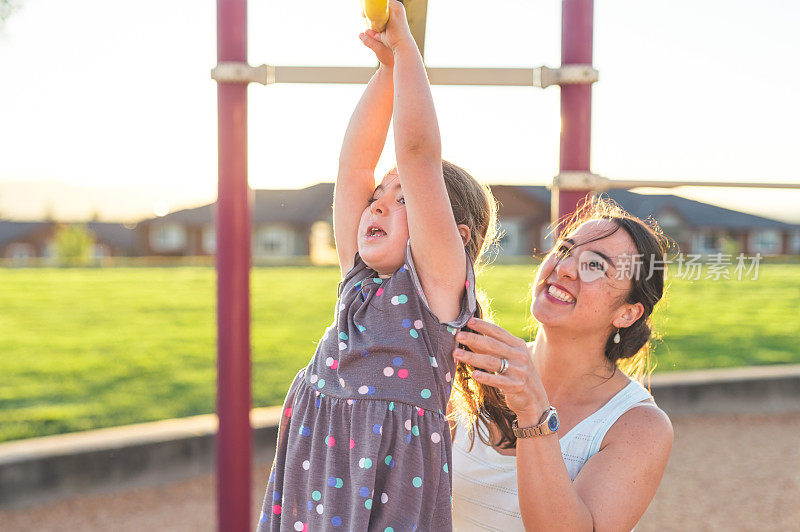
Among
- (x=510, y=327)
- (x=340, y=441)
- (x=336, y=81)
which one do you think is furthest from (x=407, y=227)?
(x=510, y=327)

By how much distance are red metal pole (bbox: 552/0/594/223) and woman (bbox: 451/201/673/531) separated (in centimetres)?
13

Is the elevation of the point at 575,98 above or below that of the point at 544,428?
above

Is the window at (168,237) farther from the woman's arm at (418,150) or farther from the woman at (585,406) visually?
the woman's arm at (418,150)

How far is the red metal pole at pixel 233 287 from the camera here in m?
1.62

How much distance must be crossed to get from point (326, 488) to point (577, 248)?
0.76m

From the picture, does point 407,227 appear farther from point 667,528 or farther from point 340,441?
point 667,528

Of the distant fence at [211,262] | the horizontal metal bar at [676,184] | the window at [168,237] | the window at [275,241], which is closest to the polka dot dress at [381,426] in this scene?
the distant fence at [211,262]

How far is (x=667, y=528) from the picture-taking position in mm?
3537

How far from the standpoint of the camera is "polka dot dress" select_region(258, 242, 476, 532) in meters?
1.13

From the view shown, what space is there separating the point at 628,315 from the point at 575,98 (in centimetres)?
50

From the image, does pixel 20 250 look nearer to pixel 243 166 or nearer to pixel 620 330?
pixel 243 166

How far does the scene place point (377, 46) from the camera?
3.82ft

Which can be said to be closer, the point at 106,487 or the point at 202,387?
the point at 106,487

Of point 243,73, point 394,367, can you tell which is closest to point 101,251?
point 243,73
